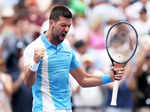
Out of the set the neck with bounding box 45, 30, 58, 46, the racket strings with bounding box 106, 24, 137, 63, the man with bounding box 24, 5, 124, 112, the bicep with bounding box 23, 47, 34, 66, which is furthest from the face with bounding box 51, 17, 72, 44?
the racket strings with bounding box 106, 24, 137, 63

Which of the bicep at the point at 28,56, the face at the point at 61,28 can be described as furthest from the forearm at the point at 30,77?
the face at the point at 61,28

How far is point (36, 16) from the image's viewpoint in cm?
1216

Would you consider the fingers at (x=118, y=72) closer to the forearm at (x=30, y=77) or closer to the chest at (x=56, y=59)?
the chest at (x=56, y=59)

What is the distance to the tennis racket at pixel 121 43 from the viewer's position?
6871 millimetres

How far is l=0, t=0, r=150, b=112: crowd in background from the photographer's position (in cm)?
995

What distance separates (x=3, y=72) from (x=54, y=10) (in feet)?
10.6

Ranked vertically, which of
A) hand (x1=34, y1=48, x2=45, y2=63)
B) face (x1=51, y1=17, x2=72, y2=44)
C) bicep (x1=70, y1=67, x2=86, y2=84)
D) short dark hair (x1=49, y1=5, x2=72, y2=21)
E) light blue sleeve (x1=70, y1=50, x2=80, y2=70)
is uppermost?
short dark hair (x1=49, y1=5, x2=72, y2=21)

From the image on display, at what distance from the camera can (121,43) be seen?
8.13 metres

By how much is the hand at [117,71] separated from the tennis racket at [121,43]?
0.17 ft

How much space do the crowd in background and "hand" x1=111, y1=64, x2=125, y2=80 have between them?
6.39 ft

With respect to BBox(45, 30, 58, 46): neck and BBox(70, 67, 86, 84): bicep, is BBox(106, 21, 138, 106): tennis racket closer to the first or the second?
BBox(70, 67, 86, 84): bicep

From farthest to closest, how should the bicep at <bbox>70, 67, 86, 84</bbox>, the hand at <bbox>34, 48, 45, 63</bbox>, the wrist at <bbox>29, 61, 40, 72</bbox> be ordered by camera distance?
1. the bicep at <bbox>70, 67, 86, 84</bbox>
2. the wrist at <bbox>29, 61, 40, 72</bbox>
3. the hand at <bbox>34, 48, 45, 63</bbox>

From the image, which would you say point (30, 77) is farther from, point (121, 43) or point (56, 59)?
point (121, 43)

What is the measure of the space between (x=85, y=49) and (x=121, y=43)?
Result: 284 centimetres
